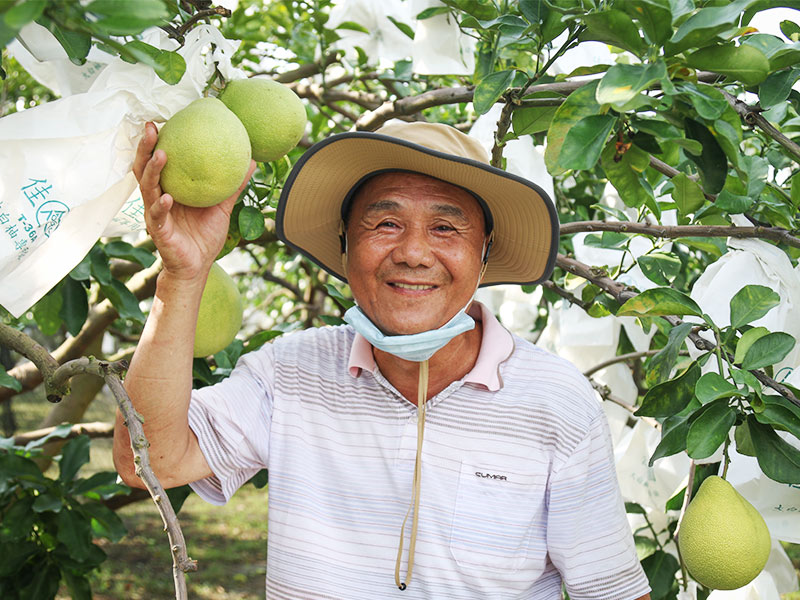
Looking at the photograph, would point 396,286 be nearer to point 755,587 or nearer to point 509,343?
point 509,343

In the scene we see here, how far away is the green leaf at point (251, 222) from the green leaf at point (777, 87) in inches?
36.7

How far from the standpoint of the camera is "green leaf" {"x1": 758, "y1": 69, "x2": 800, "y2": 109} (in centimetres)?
121

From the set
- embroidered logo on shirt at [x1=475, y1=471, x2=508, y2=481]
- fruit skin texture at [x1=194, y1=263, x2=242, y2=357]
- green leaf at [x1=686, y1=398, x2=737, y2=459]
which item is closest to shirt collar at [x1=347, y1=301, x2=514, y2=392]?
embroidered logo on shirt at [x1=475, y1=471, x2=508, y2=481]

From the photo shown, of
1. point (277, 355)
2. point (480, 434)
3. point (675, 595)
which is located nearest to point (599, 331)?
point (675, 595)

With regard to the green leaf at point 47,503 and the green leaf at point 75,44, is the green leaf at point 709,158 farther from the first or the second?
the green leaf at point 47,503

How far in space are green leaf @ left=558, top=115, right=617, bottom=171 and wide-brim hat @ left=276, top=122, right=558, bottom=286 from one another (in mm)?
362

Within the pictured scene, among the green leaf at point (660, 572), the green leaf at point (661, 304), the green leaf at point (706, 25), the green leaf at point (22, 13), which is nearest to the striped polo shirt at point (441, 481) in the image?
the green leaf at point (661, 304)

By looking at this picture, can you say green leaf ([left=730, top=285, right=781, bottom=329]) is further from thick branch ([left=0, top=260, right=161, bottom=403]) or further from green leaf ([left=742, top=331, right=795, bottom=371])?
thick branch ([left=0, top=260, right=161, bottom=403])

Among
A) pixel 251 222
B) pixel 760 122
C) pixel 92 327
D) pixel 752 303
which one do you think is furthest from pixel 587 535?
pixel 92 327

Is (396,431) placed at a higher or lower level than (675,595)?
higher

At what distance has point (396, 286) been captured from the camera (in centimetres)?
152

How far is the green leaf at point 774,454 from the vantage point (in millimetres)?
1328

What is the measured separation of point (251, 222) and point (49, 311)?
0.77 meters

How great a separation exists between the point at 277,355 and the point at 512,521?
59 cm
